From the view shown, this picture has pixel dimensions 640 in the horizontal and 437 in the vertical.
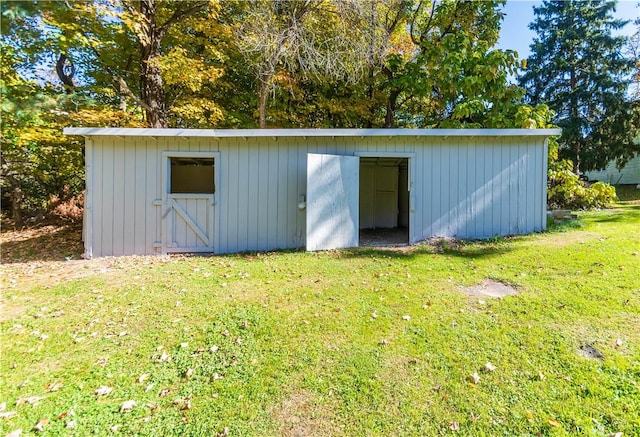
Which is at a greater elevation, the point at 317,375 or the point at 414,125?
the point at 414,125

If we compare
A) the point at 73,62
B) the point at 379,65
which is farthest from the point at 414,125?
the point at 73,62

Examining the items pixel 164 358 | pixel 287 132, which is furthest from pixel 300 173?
pixel 164 358

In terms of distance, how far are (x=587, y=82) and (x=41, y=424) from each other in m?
19.1

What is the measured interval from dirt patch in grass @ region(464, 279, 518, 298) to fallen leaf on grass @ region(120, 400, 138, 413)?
3360mm

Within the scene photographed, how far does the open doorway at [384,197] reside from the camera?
9.15 meters

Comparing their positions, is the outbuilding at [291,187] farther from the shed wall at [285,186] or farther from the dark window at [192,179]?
the dark window at [192,179]

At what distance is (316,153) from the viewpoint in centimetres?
586

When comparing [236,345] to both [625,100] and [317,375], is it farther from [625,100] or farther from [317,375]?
[625,100]

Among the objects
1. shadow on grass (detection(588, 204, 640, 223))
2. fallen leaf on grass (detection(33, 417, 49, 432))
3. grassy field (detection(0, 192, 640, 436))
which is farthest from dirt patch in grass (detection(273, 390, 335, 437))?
shadow on grass (detection(588, 204, 640, 223))

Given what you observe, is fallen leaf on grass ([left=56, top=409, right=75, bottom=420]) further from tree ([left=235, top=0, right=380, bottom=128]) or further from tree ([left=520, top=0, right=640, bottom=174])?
tree ([left=520, top=0, right=640, bottom=174])

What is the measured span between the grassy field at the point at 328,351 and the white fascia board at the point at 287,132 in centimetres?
234

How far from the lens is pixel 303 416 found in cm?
192

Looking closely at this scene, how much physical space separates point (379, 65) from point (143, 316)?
9851mm

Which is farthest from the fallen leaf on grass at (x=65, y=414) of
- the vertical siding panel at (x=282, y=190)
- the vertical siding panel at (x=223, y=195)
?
the vertical siding panel at (x=282, y=190)
